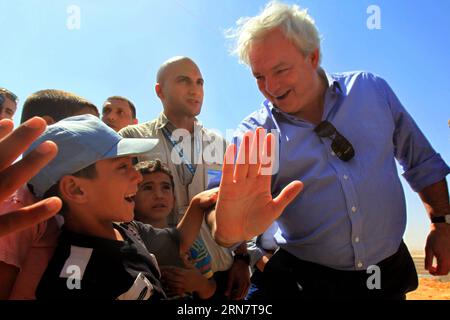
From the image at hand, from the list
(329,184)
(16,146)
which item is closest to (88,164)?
(16,146)

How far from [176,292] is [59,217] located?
639mm

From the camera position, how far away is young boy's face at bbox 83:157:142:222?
5.41 feet

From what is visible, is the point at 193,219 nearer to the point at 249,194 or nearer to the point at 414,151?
the point at 249,194

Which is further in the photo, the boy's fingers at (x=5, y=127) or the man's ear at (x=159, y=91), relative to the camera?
the man's ear at (x=159, y=91)

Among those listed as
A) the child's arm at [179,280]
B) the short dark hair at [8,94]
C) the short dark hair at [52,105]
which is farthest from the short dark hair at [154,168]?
the short dark hair at [8,94]

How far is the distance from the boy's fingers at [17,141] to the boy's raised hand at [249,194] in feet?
2.52

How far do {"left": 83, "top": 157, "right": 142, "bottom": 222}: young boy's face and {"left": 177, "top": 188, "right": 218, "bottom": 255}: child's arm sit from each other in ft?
1.15

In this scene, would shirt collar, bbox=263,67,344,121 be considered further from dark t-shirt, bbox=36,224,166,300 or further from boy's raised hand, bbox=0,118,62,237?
boy's raised hand, bbox=0,118,62,237

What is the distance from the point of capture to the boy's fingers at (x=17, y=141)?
0.73 metres

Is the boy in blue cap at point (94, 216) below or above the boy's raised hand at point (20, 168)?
below

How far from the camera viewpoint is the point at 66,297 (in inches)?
52.0

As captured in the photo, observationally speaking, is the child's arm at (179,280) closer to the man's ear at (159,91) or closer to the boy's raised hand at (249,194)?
the boy's raised hand at (249,194)

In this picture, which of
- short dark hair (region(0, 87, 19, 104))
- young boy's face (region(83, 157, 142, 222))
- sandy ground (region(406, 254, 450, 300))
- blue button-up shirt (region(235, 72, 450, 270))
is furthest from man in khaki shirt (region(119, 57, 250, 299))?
sandy ground (region(406, 254, 450, 300))
